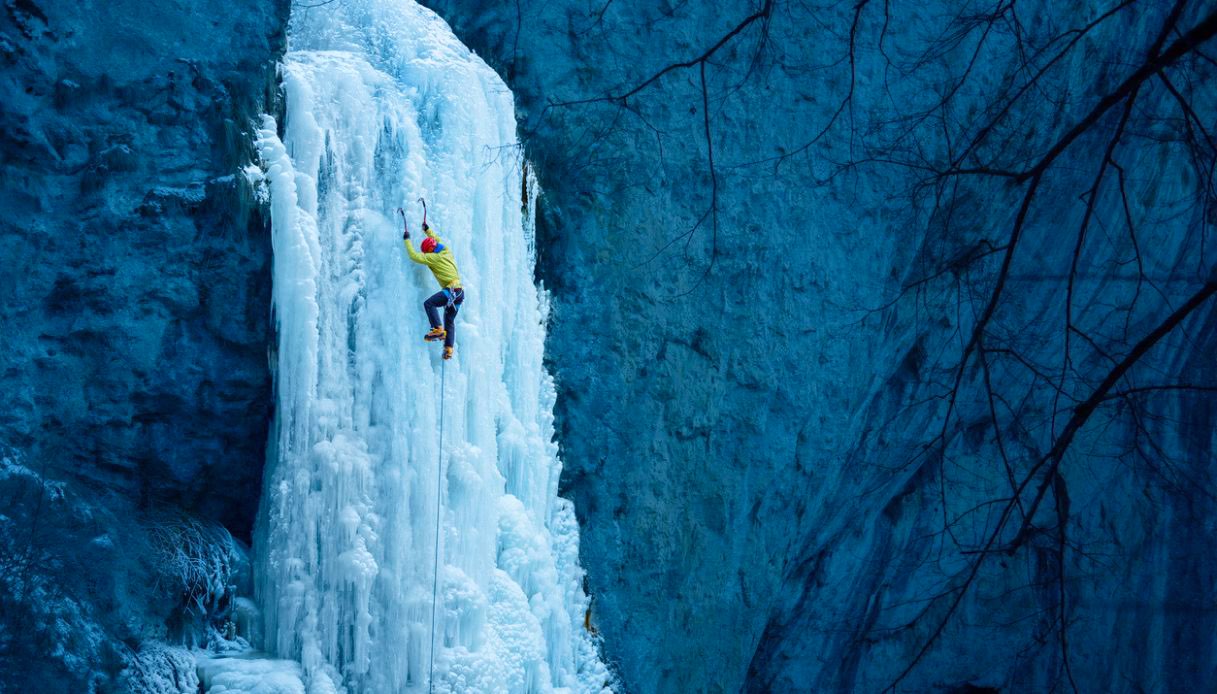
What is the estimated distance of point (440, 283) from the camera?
21.2 ft

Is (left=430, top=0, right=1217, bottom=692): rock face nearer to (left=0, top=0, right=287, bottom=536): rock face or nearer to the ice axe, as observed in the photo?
the ice axe

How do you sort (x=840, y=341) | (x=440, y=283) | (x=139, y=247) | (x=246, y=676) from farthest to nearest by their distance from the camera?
(x=840, y=341), (x=440, y=283), (x=139, y=247), (x=246, y=676)

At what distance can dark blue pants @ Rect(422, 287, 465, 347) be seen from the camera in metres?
6.41

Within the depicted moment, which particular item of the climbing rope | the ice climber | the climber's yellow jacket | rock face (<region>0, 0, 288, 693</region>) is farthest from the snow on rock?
the climber's yellow jacket

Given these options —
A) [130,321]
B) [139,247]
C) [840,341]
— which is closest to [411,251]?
[139,247]

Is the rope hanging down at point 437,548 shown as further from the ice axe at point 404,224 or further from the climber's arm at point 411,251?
the ice axe at point 404,224

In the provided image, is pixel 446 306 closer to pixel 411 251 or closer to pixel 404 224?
pixel 411 251

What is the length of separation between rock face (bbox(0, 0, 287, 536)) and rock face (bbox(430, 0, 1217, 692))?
7.79 feet

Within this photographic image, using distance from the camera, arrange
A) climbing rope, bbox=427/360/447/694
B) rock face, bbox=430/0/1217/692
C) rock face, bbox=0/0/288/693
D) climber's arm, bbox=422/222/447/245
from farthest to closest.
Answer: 1. rock face, bbox=430/0/1217/692
2. climber's arm, bbox=422/222/447/245
3. climbing rope, bbox=427/360/447/694
4. rock face, bbox=0/0/288/693

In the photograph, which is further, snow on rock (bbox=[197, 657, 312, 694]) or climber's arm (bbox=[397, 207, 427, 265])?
climber's arm (bbox=[397, 207, 427, 265])

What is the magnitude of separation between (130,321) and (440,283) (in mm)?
1791

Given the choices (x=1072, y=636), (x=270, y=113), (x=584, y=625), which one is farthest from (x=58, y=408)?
(x=1072, y=636)

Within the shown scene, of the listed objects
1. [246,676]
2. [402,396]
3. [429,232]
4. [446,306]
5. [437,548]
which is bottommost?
[246,676]

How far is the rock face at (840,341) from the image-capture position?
25.2 feet
